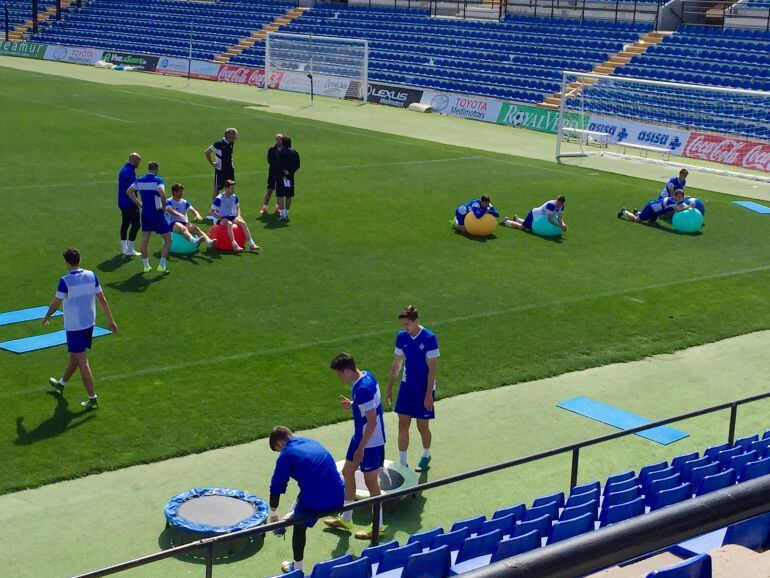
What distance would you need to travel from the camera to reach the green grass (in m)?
13.0

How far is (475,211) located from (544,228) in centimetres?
174

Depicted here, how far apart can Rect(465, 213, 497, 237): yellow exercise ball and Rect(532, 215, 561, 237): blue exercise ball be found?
40.2 inches

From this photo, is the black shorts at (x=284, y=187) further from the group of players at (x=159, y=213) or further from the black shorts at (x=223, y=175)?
the black shorts at (x=223, y=175)

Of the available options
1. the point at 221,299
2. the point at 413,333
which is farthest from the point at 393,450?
the point at 221,299

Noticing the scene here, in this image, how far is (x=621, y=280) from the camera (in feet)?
66.7

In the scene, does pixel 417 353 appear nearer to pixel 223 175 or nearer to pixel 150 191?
pixel 150 191

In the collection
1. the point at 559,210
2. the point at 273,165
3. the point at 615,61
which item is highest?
the point at 615,61

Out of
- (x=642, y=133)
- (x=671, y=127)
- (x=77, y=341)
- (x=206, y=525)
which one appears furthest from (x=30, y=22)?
(x=206, y=525)

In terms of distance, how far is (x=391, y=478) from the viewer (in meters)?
11.1

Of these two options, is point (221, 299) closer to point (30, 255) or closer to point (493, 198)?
point (30, 255)

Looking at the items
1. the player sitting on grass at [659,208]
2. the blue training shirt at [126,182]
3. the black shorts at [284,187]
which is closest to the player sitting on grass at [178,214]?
the blue training shirt at [126,182]

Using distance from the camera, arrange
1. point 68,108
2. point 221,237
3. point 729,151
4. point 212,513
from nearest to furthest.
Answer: point 212,513
point 221,237
point 729,151
point 68,108

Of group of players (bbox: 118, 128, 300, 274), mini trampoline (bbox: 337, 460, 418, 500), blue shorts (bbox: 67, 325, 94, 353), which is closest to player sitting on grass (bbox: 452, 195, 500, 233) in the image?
group of players (bbox: 118, 128, 300, 274)

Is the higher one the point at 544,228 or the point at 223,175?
the point at 223,175
